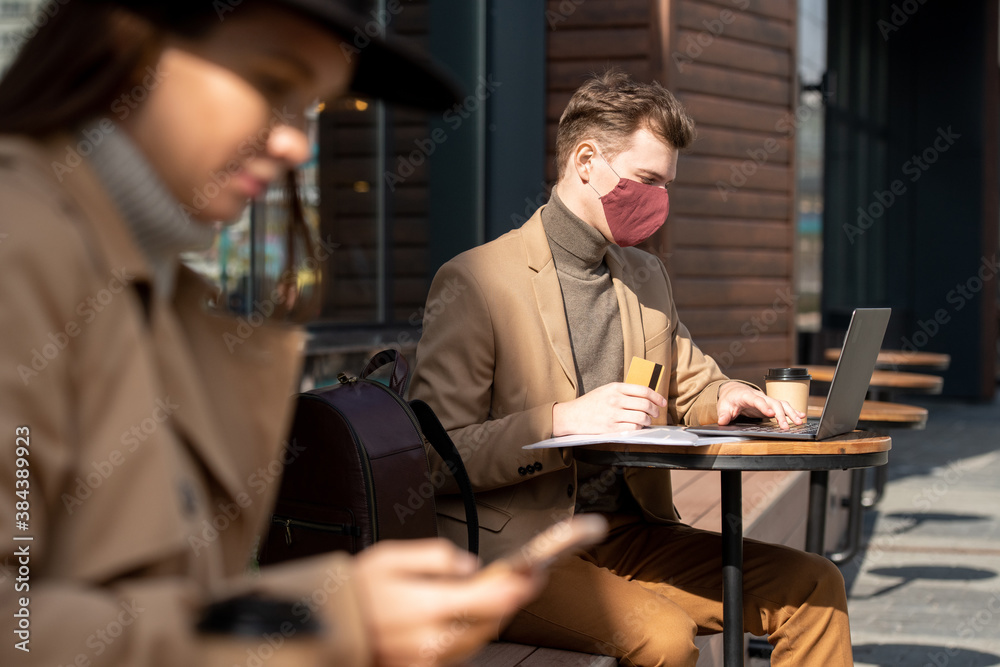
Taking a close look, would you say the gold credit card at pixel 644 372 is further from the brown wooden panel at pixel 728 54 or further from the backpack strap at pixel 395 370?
the brown wooden panel at pixel 728 54

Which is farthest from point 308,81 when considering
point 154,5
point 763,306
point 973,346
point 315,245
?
point 973,346

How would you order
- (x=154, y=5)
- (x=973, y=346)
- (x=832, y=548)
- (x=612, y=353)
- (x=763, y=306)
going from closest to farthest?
1. (x=154, y=5)
2. (x=612, y=353)
3. (x=832, y=548)
4. (x=763, y=306)
5. (x=973, y=346)

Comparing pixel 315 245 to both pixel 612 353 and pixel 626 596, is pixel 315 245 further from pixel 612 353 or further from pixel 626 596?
pixel 612 353

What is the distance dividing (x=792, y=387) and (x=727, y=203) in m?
4.26

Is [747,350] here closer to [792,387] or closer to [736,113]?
[736,113]

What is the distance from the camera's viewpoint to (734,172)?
266 inches

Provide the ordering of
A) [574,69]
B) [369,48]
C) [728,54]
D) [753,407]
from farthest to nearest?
[728,54], [574,69], [753,407], [369,48]

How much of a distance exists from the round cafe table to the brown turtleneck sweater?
1.01 feet

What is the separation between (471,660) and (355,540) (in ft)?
1.25

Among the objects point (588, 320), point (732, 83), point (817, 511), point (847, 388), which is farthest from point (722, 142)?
point (847, 388)

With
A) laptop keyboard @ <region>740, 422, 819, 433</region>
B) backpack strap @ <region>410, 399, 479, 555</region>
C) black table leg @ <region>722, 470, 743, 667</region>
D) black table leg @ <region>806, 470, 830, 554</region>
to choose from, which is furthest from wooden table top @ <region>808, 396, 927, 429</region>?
backpack strap @ <region>410, 399, 479, 555</region>

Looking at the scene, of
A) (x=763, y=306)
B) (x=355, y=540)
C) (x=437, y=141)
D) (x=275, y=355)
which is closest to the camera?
(x=275, y=355)

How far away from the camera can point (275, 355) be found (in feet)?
3.75

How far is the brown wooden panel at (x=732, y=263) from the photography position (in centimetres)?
651
